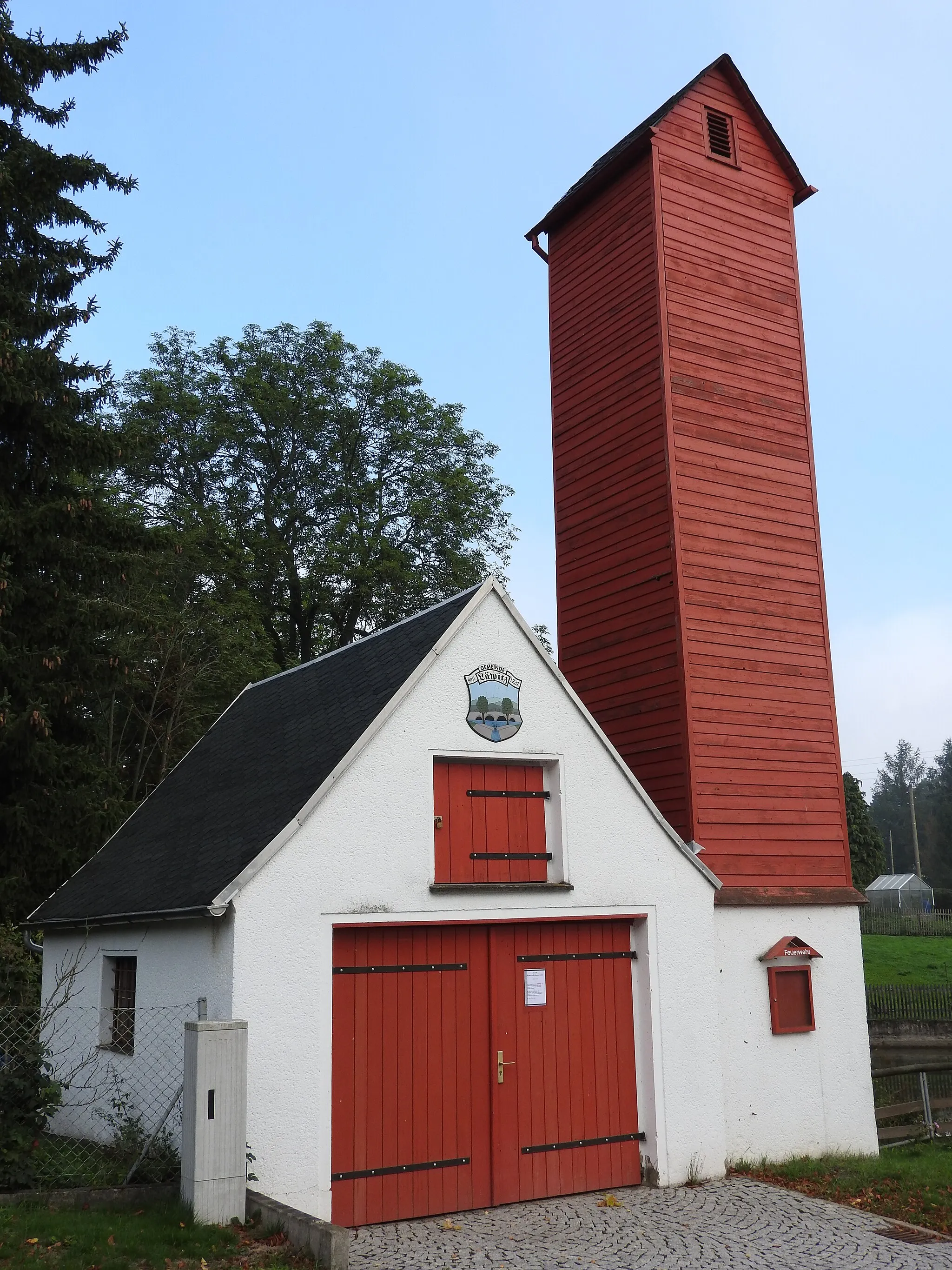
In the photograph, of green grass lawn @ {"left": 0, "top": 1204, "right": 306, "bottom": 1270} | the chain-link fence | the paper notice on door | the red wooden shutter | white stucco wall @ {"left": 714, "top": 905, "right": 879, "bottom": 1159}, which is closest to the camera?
green grass lawn @ {"left": 0, "top": 1204, "right": 306, "bottom": 1270}

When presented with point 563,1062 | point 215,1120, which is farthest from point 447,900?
point 215,1120

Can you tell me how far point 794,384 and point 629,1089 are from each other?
10144mm

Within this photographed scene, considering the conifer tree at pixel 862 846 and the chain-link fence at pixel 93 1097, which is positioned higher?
the conifer tree at pixel 862 846

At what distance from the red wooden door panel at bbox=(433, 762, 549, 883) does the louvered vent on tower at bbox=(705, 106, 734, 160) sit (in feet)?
34.2

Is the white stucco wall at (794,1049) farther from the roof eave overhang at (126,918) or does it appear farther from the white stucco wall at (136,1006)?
the roof eave overhang at (126,918)

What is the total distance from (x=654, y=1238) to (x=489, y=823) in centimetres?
397

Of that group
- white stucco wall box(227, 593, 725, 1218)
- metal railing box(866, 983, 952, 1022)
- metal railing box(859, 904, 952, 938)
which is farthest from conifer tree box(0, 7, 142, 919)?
metal railing box(859, 904, 952, 938)

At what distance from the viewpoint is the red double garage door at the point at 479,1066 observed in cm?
1034

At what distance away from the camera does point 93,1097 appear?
1264cm

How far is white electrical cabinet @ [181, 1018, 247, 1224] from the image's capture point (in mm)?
8789

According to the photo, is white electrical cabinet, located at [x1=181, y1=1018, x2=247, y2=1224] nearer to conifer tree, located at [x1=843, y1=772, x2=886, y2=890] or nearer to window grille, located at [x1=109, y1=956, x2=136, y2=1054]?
window grille, located at [x1=109, y1=956, x2=136, y2=1054]

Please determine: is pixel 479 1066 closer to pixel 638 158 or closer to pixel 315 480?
pixel 638 158

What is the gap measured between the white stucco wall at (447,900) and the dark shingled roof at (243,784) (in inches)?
14.2

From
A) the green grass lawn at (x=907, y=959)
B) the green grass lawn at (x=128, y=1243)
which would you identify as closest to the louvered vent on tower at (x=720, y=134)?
the green grass lawn at (x=128, y=1243)
